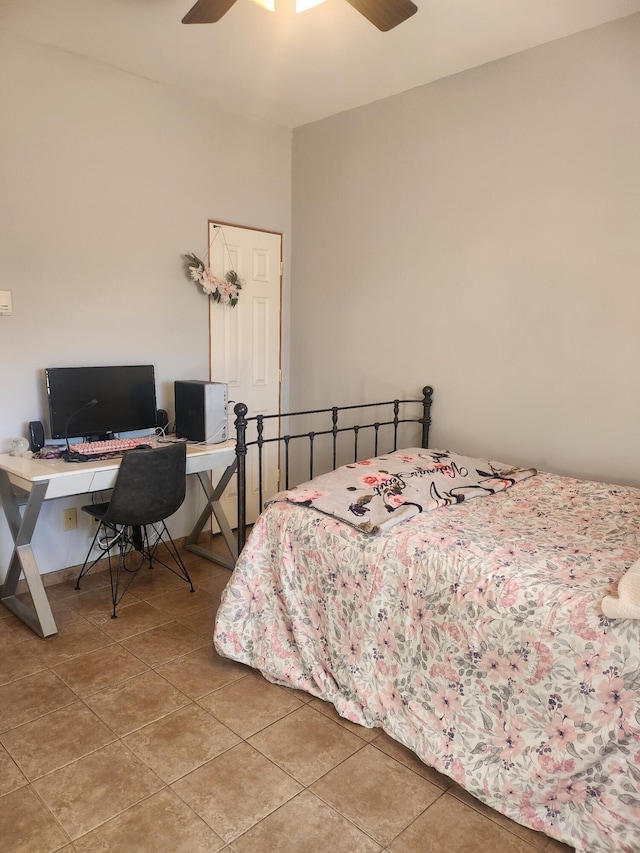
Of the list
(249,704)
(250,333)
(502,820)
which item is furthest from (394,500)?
(250,333)

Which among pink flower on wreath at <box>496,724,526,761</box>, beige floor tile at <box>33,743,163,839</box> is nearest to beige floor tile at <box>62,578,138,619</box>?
beige floor tile at <box>33,743,163,839</box>

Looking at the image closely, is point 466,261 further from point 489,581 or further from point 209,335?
point 489,581

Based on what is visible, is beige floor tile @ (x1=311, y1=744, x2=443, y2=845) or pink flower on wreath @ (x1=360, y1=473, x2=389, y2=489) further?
pink flower on wreath @ (x1=360, y1=473, x2=389, y2=489)

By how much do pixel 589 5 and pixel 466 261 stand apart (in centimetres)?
111

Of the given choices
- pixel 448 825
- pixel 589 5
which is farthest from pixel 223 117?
pixel 448 825

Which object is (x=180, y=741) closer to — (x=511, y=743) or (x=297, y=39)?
(x=511, y=743)

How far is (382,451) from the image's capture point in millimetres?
3537

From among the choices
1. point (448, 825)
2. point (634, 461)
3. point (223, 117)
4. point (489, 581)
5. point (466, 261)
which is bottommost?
point (448, 825)

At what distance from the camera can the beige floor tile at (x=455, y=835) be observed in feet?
5.19

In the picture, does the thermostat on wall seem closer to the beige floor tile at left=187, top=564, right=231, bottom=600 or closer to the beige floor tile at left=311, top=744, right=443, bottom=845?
the beige floor tile at left=187, top=564, right=231, bottom=600

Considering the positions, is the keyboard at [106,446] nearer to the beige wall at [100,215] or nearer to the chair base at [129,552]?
the beige wall at [100,215]

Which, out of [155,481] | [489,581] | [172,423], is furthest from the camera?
[172,423]

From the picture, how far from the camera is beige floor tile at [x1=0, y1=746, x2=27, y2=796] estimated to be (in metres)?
1.75

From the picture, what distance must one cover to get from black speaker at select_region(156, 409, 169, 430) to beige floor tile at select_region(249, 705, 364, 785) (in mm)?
1732
